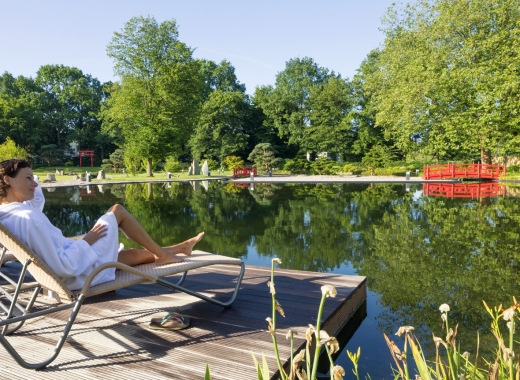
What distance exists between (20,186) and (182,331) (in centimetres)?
133

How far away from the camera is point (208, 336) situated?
2.51 m

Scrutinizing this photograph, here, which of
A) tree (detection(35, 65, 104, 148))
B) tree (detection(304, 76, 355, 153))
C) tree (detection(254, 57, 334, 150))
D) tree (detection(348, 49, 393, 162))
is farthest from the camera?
tree (detection(35, 65, 104, 148))

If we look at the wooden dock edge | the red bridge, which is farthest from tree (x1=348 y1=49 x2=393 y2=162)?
the wooden dock edge

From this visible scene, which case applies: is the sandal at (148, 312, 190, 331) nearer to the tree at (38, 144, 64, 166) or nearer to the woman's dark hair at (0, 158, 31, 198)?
the woman's dark hair at (0, 158, 31, 198)

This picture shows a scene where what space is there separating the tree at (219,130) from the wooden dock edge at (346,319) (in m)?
32.8

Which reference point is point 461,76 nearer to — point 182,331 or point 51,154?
point 182,331

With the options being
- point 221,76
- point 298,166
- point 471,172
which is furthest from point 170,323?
point 221,76

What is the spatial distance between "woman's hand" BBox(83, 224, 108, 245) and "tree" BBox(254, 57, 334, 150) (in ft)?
114

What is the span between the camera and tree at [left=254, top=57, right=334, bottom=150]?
37688 millimetres

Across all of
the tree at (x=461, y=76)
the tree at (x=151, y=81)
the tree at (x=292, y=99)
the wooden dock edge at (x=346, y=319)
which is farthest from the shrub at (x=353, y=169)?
the wooden dock edge at (x=346, y=319)

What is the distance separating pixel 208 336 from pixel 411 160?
1263 inches

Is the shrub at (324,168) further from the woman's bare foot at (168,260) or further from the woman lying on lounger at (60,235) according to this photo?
the woman lying on lounger at (60,235)

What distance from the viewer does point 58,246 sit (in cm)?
234

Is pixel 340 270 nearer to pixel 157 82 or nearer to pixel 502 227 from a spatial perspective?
pixel 502 227
